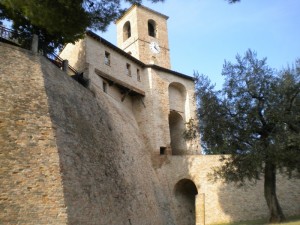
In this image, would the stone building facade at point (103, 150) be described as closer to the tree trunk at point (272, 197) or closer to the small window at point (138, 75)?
the small window at point (138, 75)

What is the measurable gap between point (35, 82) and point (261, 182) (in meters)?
15.3

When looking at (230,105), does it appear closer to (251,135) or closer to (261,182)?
(251,135)

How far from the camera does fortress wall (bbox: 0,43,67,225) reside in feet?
36.4

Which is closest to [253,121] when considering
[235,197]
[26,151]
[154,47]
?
[235,197]

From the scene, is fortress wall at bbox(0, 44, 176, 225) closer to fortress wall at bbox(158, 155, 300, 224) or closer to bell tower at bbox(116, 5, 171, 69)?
fortress wall at bbox(158, 155, 300, 224)

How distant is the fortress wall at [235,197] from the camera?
850 inches

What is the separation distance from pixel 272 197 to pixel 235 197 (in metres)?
5.02

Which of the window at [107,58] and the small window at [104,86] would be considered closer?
the small window at [104,86]

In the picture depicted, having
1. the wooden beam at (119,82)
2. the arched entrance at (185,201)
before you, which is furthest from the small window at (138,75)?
the arched entrance at (185,201)

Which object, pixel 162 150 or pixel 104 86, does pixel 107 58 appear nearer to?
pixel 104 86

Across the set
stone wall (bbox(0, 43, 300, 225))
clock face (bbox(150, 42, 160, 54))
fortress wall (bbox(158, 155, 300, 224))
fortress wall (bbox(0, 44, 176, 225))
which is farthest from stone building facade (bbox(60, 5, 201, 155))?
fortress wall (bbox(0, 44, 176, 225))

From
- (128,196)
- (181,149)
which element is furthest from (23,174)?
(181,149)

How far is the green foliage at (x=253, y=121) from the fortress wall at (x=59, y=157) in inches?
190

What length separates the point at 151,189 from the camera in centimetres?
1998
